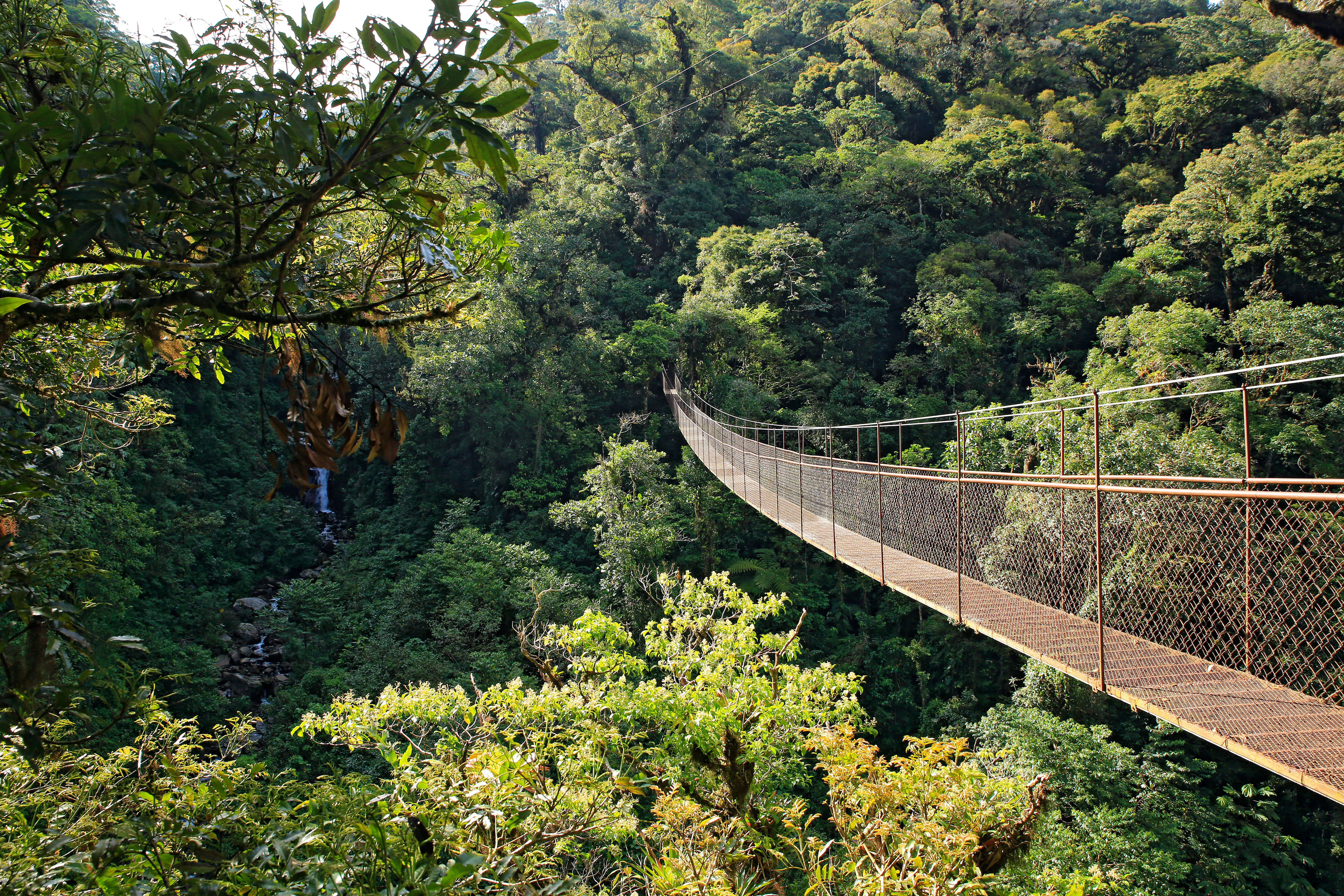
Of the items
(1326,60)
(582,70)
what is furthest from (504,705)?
(1326,60)

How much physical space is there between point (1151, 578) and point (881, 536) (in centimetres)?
105

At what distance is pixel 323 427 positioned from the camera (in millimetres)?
816

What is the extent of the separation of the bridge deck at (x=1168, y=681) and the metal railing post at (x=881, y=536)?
0.06 feet

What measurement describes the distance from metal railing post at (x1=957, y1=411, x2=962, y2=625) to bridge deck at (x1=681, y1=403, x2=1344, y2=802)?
0.8 inches

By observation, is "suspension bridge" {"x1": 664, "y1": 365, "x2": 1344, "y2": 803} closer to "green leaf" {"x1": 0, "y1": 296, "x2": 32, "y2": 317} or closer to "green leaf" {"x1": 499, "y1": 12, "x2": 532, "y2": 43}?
"green leaf" {"x1": 499, "y1": 12, "x2": 532, "y2": 43}

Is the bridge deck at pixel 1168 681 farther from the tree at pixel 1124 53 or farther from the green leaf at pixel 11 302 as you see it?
the tree at pixel 1124 53

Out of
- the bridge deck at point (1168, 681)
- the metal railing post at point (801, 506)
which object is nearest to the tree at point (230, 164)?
the bridge deck at point (1168, 681)

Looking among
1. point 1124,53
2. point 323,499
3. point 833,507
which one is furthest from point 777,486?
point 1124,53

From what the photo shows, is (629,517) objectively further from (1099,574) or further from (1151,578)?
(1099,574)

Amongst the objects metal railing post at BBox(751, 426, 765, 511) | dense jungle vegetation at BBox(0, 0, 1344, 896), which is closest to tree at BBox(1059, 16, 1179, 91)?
dense jungle vegetation at BBox(0, 0, 1344, 896)

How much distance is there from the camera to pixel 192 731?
5.76 feet

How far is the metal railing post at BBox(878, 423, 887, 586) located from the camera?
3188mm

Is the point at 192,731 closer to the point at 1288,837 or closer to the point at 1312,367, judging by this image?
the point at 1288,837

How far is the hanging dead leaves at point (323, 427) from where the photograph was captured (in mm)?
756
